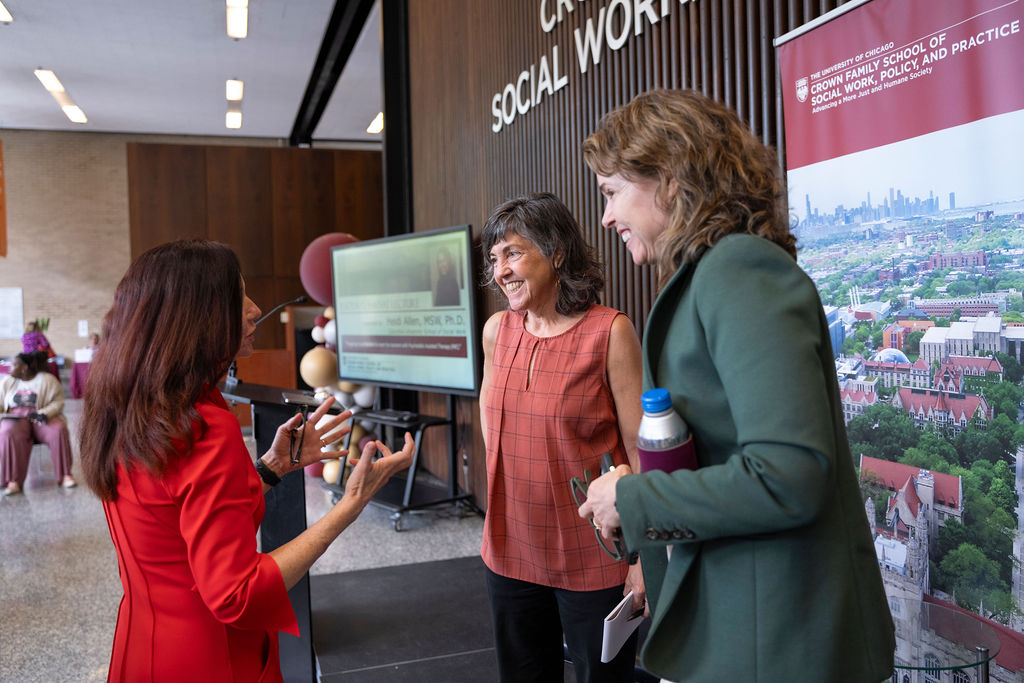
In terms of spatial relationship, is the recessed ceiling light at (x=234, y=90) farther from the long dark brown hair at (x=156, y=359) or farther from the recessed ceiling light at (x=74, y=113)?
the long dark brown hair at (x=156, y=359)

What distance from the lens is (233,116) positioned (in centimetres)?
1266

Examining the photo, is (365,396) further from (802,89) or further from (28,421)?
(802,89)

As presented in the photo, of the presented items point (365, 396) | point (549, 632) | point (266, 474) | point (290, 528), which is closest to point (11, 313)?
point (365, 396)

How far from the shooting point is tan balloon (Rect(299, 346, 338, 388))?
6.19 metres

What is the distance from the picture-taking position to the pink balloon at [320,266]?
21.6 ft

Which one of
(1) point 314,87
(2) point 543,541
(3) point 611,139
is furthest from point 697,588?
(1) point 314,87

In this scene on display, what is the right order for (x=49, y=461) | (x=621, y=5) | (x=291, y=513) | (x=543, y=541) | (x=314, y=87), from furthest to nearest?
1. (x=314, y=87)
2. (x=49, y=461)
3. (x=621, y=5)
4. (x=291, y=513)
5. (x=543, y=541)

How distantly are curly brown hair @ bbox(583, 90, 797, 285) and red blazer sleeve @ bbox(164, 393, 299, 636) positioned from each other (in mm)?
723

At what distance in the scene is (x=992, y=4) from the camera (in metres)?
1.67

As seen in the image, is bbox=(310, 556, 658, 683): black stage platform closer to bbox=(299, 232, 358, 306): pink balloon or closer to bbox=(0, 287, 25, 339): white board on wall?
bbox=(299, 232, 358, 306): pink balloon

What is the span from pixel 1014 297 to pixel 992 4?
0.62 m

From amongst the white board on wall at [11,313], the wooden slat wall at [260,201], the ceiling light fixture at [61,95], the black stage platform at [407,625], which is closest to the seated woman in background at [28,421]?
the wooden slat wall at [260,201]

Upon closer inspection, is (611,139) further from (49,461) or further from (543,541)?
(49,461)

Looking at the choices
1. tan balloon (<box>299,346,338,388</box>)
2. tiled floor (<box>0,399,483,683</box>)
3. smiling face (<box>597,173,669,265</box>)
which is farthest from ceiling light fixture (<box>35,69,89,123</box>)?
smiling face (<box>597,173,669,265</box>)
